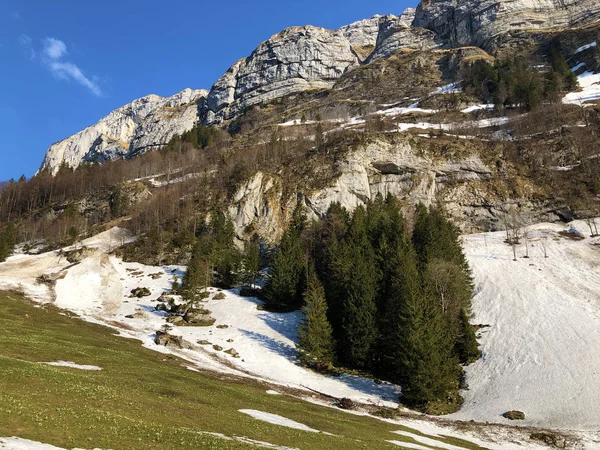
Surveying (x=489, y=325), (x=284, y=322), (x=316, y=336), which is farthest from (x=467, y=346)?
(x=284, y=322)

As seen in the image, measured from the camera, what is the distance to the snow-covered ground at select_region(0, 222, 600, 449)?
124 ft

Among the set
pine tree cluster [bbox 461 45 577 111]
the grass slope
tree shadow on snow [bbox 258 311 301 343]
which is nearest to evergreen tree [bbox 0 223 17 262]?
the grass slope

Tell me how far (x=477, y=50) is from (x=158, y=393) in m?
222

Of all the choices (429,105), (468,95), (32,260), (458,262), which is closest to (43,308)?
(32,260)

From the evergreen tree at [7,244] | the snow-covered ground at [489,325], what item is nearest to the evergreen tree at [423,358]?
the snow-covered ground at [489,325]

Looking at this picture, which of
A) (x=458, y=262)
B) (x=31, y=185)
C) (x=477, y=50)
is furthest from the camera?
(x=477, y=50)

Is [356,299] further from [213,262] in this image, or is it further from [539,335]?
[213,262]

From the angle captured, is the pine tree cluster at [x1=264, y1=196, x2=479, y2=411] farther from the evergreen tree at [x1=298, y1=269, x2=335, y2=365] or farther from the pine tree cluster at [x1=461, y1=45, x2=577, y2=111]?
the pine tree cluster at [x1=461, y1=45, x2=577, y2=111]

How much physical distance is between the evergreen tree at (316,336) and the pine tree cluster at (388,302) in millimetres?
136

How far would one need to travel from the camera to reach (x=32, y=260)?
81.1 m

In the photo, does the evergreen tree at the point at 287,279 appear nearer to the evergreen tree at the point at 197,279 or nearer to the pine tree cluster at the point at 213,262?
the pine tree cluster at the point at 213,262

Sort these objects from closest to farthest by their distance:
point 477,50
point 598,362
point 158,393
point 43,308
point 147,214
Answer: point 158,393 → point 598,362 → point 43,308 → point 147,214 → point 477,50

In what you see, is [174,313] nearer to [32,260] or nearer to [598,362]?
[32,260]

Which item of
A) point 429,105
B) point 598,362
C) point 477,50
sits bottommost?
point 598,362
